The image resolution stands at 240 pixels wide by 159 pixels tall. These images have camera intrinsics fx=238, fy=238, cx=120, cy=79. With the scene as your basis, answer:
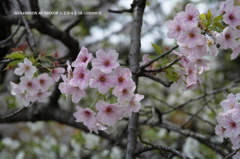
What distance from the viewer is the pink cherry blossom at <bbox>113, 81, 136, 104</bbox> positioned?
0.96m

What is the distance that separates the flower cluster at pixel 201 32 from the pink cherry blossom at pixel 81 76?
43 cm

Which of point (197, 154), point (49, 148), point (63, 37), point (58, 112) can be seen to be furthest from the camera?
point (49, 148)

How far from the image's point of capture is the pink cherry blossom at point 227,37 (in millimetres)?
A: 1011

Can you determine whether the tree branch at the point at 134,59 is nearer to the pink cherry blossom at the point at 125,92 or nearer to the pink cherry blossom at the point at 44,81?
the pink cherry blossom at the point at 125,92

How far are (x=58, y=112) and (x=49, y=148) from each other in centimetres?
191

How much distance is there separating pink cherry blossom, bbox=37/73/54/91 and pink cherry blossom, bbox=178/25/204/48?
0.73 m

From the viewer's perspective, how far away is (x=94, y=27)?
6.62 meters

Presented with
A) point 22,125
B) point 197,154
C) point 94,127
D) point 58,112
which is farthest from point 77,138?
point 22,125

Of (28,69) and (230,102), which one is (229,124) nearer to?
(230,102)

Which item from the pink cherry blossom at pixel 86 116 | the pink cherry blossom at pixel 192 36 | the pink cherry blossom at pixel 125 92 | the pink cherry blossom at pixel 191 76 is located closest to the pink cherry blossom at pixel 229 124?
the pink cherry blossom at pixel 191 76

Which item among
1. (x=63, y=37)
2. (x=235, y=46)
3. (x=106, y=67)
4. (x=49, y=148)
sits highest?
(x=63, y=37)

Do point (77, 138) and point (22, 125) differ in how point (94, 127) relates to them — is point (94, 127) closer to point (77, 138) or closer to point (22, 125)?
point (77, 138)

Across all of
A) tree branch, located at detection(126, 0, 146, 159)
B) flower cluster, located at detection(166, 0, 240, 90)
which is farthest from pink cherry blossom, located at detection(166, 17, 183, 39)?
tree branch, located at detection(126, 0, 146, 159)

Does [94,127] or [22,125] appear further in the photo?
[22,125]
